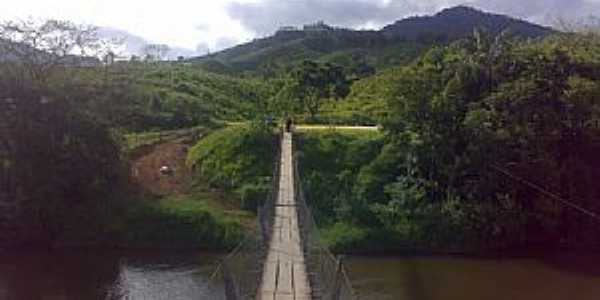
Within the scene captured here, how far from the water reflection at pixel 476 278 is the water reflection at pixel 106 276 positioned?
4596 millimetres

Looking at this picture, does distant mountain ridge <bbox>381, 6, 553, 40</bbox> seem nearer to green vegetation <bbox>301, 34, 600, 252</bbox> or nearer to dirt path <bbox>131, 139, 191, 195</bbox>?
dirt path <bbox>131, 139, 191, 195</bbox>

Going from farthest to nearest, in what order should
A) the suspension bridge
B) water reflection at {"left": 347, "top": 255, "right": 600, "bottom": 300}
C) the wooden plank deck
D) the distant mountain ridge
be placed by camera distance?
the distant mountain ridge
water reflection at {"left": 347, "top": 255, "right": 600, "bottom": 300}
the wooden plank deck
the suspension bridge

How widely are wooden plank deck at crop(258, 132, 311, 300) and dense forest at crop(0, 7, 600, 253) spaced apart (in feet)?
12.4

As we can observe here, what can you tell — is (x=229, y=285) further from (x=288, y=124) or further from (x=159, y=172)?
(x=288, y=124)

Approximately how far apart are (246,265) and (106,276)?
7.38 meters

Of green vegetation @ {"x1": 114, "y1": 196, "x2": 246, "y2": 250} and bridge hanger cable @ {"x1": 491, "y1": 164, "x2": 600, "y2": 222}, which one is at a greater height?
bridge hanger cable @ {"x1": 491, "y1": 164, "x2": 600, "y2": 222}

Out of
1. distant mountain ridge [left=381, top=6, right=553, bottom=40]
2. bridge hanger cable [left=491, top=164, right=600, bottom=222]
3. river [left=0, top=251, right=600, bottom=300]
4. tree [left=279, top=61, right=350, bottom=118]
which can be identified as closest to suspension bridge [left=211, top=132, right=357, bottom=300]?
river [left=0, top=251, right=600, bottom=300]

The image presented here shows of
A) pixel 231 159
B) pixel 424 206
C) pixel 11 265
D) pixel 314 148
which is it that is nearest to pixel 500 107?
pixel 424 206

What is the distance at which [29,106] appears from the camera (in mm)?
26609

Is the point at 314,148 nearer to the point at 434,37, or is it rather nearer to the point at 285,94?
the point at 285,94

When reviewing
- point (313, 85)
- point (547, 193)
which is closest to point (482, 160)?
point (547, 193)

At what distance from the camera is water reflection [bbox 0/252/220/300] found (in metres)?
21.1

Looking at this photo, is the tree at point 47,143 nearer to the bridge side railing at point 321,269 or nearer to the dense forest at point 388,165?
the dense forest at point 388,165

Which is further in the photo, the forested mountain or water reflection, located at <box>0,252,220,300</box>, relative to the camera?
the forested mountain
